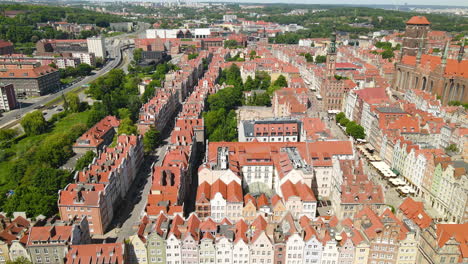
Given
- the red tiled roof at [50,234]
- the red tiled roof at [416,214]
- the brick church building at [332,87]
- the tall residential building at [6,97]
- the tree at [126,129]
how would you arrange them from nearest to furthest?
1. the red tiled roof at [50,234]
2. the red tiled roof at [416,214]
3. the tree at [126,129]
4. the brick church building at [332,87]
5. the tall residential building at [6,97]

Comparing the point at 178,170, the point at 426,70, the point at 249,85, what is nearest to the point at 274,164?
the point at 178,170

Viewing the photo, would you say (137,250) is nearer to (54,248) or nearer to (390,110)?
(54,248)

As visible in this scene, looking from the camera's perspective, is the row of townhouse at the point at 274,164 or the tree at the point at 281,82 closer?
the row of townhouse at the point at 274,164

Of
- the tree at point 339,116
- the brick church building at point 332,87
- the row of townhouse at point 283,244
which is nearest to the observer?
the row of townhouse at point 283,244

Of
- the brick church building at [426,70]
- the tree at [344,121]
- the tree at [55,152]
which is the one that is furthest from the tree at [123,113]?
the brick church building at [426,70]

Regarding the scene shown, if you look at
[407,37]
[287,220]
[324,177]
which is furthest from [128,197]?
[407,37]

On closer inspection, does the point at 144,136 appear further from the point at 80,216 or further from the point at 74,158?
the point at 80,216

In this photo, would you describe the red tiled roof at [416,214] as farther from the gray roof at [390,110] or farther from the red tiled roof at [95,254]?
the red tiled roof at [95,254]
